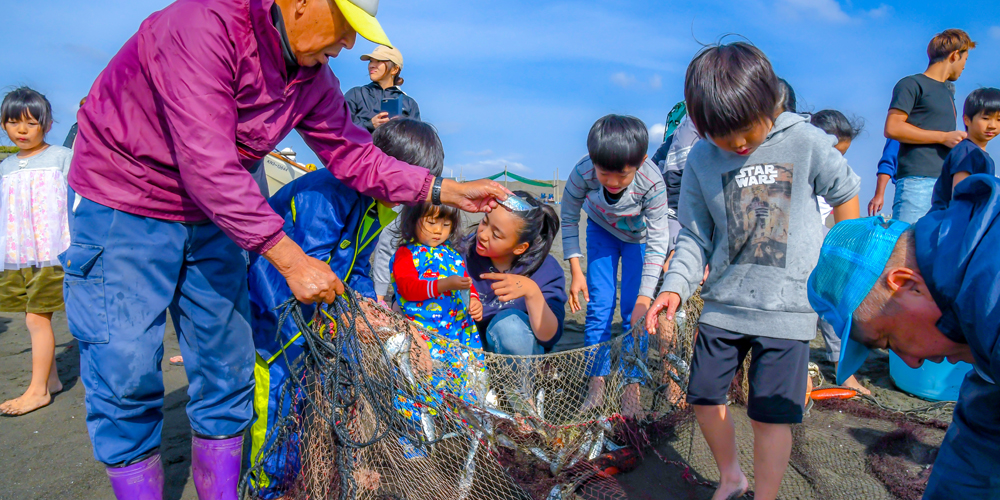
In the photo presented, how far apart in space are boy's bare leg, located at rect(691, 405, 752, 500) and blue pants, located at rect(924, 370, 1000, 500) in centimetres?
91

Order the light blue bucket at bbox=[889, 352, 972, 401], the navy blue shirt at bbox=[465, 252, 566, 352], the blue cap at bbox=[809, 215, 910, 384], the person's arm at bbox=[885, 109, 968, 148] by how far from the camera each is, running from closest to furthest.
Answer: the blue cap at bbox=[809, 215, 910, 384] < the navy blue shirt at bbox=[465, 252, 566, 352] < the light blue bucket at bbox=[889, 352, 972, 401] < the person's arm at bbox=[885, 109, 968, 148]

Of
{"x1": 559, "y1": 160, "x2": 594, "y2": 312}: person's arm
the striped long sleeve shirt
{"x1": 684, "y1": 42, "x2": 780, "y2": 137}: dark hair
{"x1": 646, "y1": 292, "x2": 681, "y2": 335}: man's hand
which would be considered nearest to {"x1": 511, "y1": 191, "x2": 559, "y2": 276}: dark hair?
{"x1": 559, "y1": 160, "x2": 594, "y2": 312}: person's arm

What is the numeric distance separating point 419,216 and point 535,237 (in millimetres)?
722

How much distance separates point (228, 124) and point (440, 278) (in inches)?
50.1

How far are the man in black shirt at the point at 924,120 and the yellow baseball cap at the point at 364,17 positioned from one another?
354 cm

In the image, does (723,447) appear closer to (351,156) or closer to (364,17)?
(351,156)

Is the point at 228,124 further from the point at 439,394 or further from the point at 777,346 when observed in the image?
the point at 777,346

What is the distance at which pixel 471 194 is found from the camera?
2.28m

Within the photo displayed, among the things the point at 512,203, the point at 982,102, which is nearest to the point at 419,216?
the point at 512,203

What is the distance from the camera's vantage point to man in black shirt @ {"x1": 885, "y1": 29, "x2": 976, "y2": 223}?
11.8ft

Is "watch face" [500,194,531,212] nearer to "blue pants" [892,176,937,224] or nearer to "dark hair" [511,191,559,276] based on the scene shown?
"dark hair" [511,191,559,276]

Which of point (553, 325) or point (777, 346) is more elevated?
point (777, 346)

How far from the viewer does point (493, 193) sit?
230 centimetres

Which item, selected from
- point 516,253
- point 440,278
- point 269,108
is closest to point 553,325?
point 516,253
